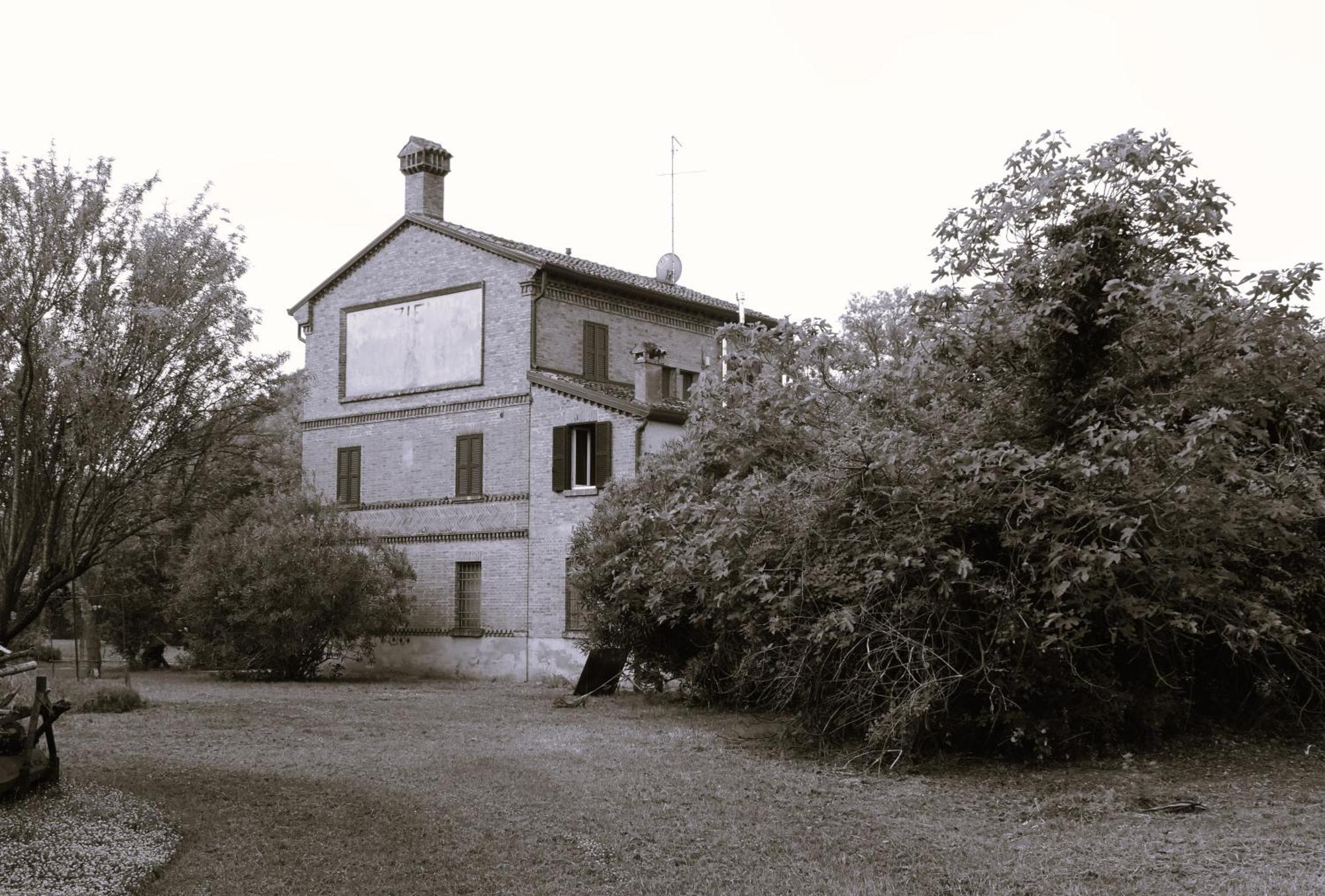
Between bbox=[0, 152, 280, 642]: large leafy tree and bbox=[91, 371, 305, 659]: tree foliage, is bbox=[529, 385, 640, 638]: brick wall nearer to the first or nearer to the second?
bbox=[91, 371, 305, 659]: tree foliage

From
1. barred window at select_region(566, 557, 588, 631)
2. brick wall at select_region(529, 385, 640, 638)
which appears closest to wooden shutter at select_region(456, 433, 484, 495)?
brick wall at select_region(529, 385, 640, 638)

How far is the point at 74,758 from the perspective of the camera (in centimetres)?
1167

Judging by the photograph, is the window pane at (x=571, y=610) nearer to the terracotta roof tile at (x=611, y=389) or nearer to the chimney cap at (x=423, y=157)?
the terracotta roof tile at (x=611, y=389)

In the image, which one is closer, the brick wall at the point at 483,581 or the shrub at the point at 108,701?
the shrub at the point at 108,701

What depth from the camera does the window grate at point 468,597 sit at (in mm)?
26047

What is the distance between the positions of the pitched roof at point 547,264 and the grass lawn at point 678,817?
13.9 metres

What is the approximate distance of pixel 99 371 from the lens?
13562 millimetres

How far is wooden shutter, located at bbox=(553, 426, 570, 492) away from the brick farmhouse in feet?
0.11

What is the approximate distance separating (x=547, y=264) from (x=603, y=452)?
4316mm

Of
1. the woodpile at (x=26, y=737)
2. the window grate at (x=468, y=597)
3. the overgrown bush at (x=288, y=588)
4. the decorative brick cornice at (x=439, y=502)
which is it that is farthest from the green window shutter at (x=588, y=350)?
the woodpile at (x=26, y=737)

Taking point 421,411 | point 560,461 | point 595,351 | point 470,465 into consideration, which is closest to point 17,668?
point 560,461

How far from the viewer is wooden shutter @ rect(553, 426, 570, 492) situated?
2483 cm

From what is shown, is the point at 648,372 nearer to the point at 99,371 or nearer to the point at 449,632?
the point at 449,632

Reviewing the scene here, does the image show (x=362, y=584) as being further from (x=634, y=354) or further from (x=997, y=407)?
(x=997, y=407)
